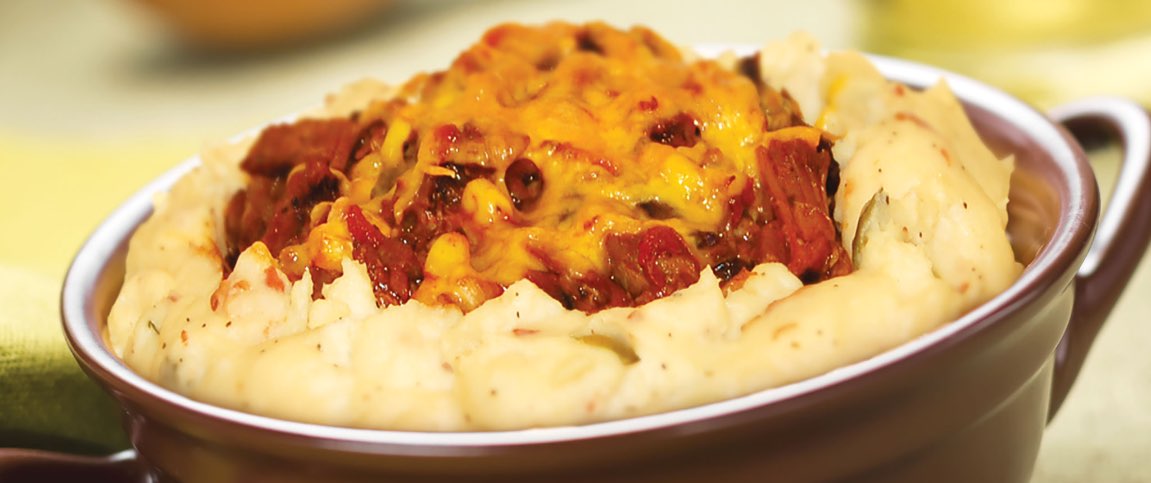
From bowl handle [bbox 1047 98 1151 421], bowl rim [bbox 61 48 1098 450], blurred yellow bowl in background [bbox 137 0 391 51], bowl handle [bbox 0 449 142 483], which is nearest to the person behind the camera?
bowl rim [bbox 61 48 1098 450]

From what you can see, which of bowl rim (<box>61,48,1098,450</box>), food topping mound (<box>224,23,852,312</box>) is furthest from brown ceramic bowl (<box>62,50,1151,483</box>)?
food topping mound (<box>224,23,852,312</box>)

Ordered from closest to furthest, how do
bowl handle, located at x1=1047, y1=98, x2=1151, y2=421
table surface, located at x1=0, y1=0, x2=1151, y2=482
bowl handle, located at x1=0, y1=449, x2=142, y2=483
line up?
bowl handle, located at x1=0, y1=449, x2=142, y2=483 < bowl handle, located at x1=1047, y1=98, x2=1151, y2=421 < table surface, located at x1=0, y1=0, x2=1151, y2=482

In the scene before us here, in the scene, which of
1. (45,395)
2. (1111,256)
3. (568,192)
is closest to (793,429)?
(568,192)

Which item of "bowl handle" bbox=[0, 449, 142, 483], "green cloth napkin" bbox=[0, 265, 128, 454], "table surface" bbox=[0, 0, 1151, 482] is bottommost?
"table surface" bbox=[0, 0, 1151, 482]

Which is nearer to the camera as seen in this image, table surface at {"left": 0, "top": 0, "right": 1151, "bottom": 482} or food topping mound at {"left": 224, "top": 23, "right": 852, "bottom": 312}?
food topping mound at {"left": 224, "top": 23, "right": 852, "bottom": 312}

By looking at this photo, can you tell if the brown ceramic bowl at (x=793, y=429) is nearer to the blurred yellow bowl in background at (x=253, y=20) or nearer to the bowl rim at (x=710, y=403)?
the bowl rim at (x=710, y=403)

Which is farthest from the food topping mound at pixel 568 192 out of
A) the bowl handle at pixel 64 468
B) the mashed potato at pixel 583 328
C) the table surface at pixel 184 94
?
the table surface at pixel 184 94

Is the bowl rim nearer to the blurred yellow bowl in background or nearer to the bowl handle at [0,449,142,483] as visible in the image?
the bowl handle at [0,449,142,483]

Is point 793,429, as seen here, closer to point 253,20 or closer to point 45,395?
point 45,395
